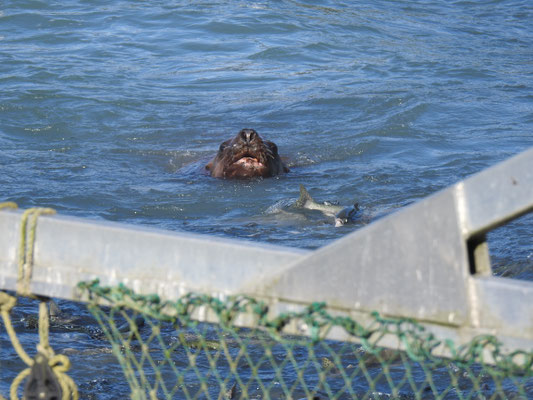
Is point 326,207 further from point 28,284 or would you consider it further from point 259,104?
point 28,284

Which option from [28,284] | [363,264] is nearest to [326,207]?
[28,284]

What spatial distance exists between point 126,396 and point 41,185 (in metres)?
5.07

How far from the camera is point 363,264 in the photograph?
2039mm

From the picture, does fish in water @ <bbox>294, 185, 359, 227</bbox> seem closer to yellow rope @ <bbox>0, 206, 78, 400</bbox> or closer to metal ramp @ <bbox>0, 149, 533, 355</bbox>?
yellow rope @ <bbox>0, 206, 78, 400</bbox>

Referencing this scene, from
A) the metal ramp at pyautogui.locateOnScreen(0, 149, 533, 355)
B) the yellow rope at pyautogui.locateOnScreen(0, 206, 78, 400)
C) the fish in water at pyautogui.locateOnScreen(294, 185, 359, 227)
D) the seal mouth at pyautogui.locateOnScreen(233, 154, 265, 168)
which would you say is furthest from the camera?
the seal mouth at pyautogui.locateOnScreen(233, 154, 265, 168)

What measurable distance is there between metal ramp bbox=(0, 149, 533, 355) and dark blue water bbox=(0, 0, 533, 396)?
4.54 metres

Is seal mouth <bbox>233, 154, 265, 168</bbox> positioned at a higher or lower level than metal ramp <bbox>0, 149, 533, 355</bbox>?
lower

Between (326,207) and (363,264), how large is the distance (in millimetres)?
5992

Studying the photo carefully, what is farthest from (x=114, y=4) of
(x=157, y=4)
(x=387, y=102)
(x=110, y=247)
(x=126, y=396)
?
(x=110, y=247)

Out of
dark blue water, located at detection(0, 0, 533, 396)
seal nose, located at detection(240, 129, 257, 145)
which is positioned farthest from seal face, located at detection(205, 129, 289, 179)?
dark blue water, located at detection(0, 0, 533, 396)

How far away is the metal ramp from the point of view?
1.92 metres

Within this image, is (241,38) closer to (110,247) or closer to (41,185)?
(41,185)

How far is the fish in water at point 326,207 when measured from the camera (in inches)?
301

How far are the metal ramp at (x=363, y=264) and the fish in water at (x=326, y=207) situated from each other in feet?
17.8
